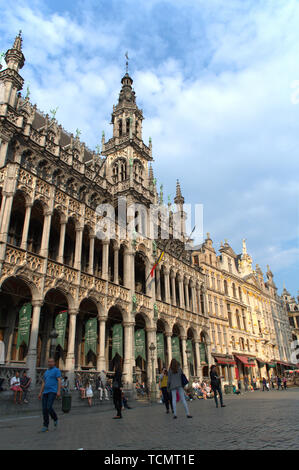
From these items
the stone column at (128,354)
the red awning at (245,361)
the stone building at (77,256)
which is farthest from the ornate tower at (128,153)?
the red awning at (245,361)

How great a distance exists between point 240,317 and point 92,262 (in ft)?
113

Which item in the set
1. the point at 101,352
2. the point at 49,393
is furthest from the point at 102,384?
the point at 49,393

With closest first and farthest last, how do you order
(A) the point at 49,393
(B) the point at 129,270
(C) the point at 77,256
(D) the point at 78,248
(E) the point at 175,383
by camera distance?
(A) the point at 49,393 < (E) the point at 175,383 < (C) the point at 77,256 < (D) the point at 78,248 < (B) the point at 129,270

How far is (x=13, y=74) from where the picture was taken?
2375cm

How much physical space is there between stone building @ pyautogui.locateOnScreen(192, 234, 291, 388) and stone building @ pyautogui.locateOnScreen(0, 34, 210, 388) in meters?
6.62

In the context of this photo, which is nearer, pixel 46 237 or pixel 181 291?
pixel 46 237

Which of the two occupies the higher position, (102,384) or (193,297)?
(193,297)

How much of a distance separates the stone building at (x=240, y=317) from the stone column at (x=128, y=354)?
18.7 meters

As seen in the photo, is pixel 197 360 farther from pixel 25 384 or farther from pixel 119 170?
pixel 25 384

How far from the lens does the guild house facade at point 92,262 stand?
19.7 m

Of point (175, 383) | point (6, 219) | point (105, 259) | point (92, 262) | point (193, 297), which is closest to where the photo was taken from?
point (175, 383)

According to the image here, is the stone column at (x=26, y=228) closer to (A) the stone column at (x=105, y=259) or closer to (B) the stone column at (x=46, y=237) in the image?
(B) the stone column at (x=46, y=237)
